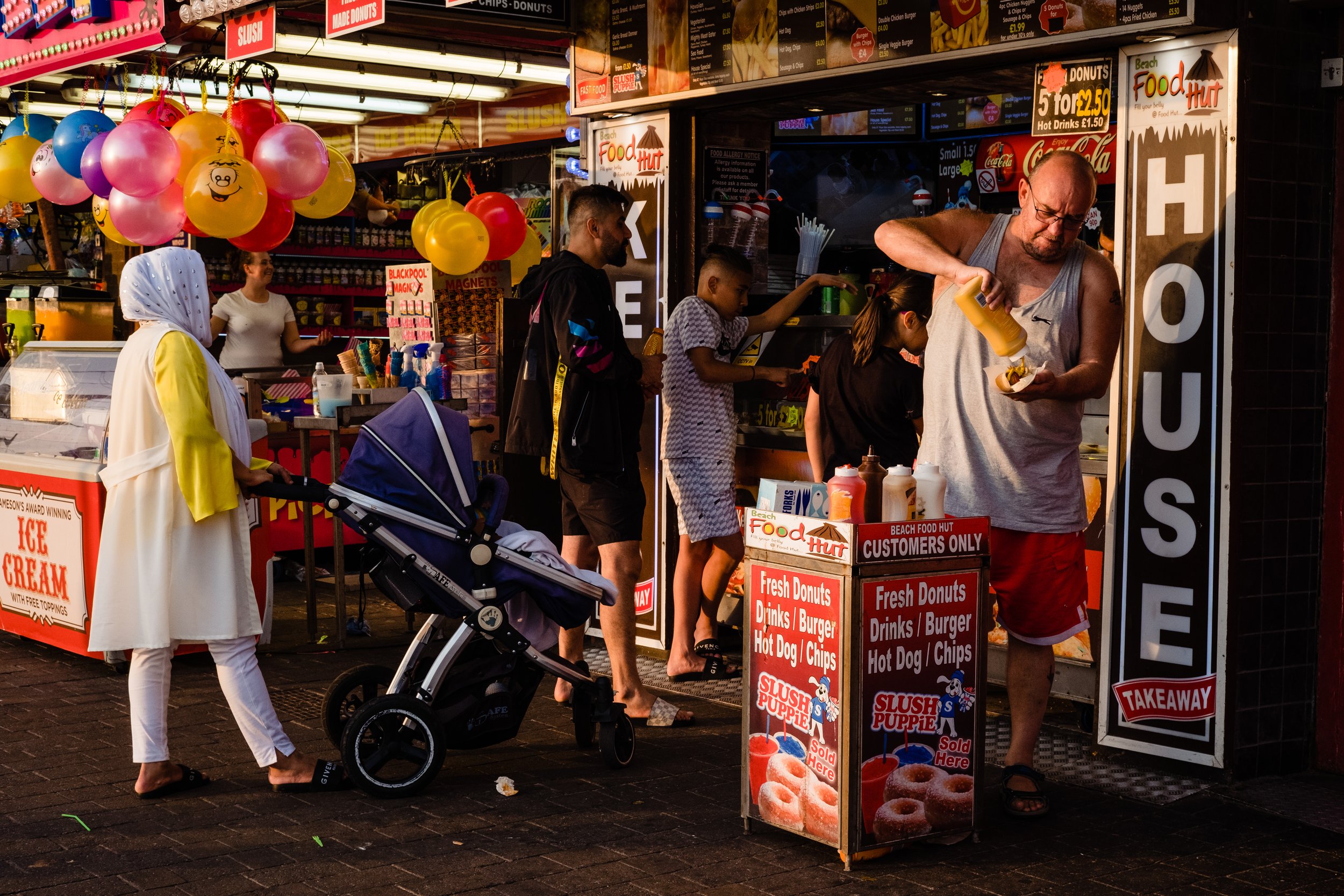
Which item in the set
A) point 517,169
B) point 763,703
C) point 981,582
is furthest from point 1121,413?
point 517,169

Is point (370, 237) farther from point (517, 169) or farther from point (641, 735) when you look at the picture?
point (641, 735)

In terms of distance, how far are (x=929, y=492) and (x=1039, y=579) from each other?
619 millimetres

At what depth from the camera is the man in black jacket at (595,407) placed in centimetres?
522

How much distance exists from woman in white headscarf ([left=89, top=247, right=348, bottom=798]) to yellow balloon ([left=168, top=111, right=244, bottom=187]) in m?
3.54

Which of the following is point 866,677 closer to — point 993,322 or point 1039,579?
point 1039,579

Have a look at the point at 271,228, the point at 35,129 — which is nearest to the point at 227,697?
the point at 271,228

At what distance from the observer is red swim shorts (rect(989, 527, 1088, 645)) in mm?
4332

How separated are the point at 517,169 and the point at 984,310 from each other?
10305 mm

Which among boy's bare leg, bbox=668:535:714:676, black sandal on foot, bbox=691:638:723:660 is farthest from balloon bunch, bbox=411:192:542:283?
black sandal on foot, bbox=691:638:723:660

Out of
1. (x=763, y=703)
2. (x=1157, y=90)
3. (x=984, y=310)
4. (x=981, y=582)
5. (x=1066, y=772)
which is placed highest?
(x=1157, y=90)

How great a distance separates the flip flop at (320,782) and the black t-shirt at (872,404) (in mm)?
2419

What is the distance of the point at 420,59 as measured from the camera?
9938mm

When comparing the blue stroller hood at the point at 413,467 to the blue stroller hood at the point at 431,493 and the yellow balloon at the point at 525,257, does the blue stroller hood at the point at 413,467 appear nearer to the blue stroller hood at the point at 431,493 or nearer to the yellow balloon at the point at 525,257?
the blue stroller hood at the point at 431,493

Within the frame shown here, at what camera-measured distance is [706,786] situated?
15.3 ft
